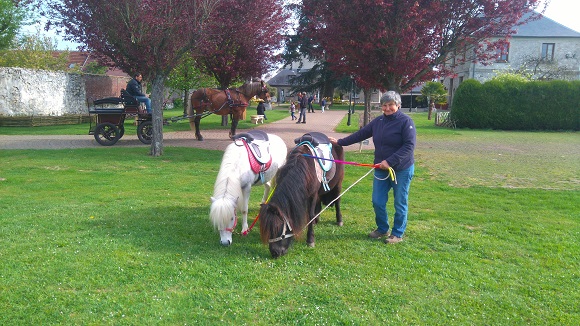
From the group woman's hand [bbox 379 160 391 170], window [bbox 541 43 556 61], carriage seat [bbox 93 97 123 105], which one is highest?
window [bbox 541 43 556 61]

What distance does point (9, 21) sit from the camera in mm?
26562

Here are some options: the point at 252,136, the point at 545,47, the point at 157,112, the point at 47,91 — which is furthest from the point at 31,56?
the point at 545,47

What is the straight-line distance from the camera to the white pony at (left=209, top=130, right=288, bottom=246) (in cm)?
471

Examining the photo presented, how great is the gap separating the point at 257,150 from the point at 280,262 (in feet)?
5.39

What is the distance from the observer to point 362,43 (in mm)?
13078

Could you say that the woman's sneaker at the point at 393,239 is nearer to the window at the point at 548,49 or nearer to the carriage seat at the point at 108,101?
the carriage seat at the point at 108,101

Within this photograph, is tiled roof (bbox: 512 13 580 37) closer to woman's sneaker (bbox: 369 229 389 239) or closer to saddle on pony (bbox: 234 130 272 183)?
woman's sneaker (bbox: 369 229 389 239)

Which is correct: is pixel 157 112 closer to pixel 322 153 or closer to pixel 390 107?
pixel 322 153

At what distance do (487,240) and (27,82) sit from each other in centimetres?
2336

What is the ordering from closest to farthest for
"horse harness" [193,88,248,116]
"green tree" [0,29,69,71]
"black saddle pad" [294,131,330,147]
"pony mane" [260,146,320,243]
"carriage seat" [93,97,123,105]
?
"pony mane" [260,146,320,243] → "black saddle pad" [294,131,330,147] → "carriage seat" [93,97,123,105] → "horse harness" [193,88,248,116] → "green tree" [0,29,69,71]

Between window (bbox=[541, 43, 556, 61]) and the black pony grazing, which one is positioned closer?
the black pony grazing

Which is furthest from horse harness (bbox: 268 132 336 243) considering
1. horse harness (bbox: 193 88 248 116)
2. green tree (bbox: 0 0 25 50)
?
green tree (bbox: 0 0 25 50)

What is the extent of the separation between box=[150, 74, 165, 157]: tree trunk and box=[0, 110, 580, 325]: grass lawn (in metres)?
3.50

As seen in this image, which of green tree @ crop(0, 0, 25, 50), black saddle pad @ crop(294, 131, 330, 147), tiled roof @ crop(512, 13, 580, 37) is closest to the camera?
black saddle pad @ crop(294, 131, 330, 147)
